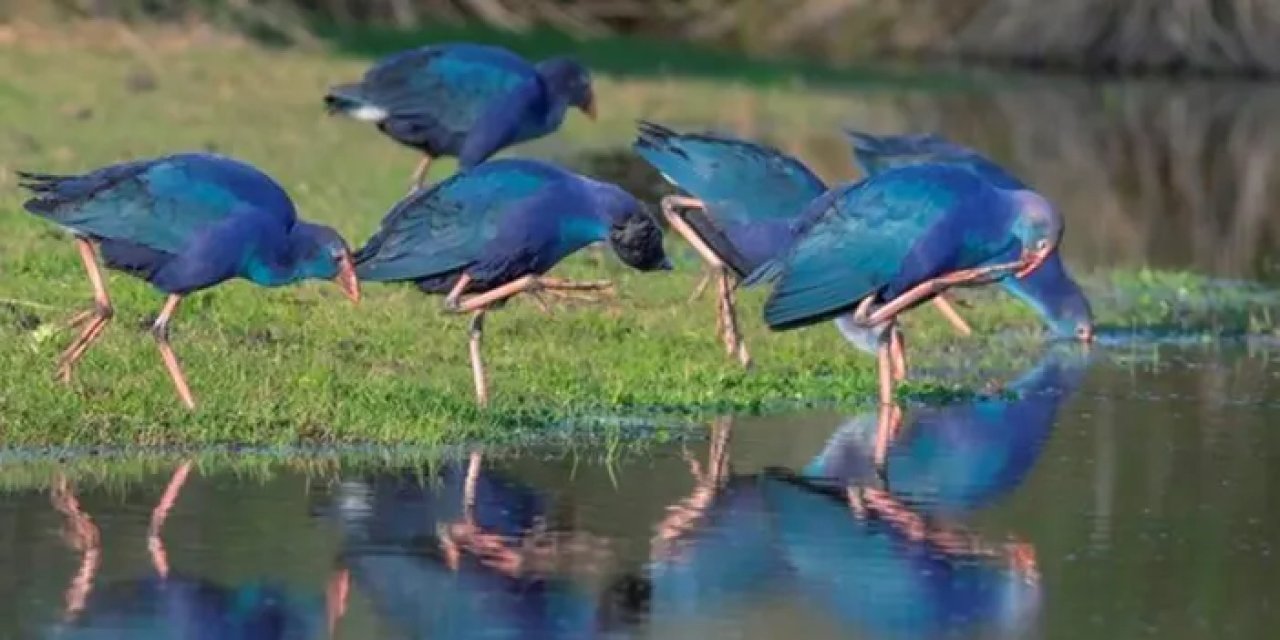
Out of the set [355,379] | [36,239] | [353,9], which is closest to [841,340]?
[355,379]

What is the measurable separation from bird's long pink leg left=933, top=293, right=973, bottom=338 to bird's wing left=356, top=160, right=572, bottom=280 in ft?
11.0

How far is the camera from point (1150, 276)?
1507 cm

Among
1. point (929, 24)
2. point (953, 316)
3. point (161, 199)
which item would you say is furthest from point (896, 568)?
point (929, 24)

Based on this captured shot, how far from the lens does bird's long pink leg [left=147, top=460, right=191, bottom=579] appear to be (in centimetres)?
752

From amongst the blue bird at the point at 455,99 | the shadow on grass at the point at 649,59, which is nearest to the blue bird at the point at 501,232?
the blue bird at the point at 455,99

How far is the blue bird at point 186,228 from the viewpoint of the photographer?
30.5 feet

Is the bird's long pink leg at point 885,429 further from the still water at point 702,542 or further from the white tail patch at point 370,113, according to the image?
the white tail patch at point 370,113

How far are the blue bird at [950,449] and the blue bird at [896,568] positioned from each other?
23 centimetres

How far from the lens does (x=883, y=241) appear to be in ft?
31.7

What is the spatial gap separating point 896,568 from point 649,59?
21.1m

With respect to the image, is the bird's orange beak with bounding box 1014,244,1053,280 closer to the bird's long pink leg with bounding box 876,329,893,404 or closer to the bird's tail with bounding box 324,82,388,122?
the bird's long pink leg with bounding box 876,329,893,404

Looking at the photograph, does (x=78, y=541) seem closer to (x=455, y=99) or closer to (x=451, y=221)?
(x=451, y=221)

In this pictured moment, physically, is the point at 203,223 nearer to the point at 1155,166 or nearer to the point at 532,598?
the point at 532,598

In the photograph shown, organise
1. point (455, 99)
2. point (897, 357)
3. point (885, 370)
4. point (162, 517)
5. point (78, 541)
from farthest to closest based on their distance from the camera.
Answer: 1. point (455, 99)
2. point (897, 357)
3. point (885, 370)
4. point (162, 517)
5. point (78, 541)
